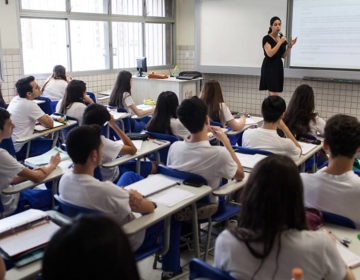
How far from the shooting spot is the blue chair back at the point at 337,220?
82.1 inches

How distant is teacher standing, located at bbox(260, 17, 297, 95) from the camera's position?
5805 mm

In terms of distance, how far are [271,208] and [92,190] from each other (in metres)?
1.03

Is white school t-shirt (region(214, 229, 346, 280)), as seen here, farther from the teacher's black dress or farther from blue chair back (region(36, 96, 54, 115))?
blue chair back (region(36, 96, 54, 115))

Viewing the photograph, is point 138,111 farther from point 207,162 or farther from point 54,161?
point 207,162

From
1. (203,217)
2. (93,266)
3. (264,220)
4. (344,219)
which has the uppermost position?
(93,266)

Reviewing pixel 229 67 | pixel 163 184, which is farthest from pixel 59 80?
pixel 163 184

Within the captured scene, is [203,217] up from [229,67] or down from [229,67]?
down

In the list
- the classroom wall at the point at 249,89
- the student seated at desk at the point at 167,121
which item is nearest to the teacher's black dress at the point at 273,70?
the classroom wall at the point at 249,89

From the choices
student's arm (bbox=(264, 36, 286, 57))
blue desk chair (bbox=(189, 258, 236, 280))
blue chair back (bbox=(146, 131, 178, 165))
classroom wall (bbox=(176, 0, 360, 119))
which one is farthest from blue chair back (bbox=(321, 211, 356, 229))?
classroom wall (bbox=(176, 0, 360, 119))

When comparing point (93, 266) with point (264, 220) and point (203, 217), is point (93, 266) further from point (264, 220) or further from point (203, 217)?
point (203, 217)

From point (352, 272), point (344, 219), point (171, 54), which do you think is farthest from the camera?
point (171, 54)

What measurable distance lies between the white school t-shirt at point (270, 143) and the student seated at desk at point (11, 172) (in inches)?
62.3

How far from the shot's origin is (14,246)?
1.79 meters

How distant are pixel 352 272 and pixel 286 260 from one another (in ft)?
1.49
